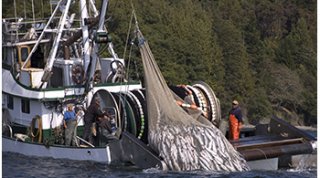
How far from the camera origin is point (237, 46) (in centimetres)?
9219

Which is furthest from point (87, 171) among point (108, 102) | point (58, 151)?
point (108, 102)

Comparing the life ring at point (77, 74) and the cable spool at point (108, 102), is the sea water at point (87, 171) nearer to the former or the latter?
the cable spool at point (108, 102)

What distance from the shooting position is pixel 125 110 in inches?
1425

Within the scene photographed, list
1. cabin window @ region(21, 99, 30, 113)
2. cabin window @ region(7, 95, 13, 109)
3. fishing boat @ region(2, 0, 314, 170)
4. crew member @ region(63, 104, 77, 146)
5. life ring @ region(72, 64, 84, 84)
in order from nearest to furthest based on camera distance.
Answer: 1. fishing boat @ region(2, 0, 314, 170)
2. crew member @ region(63, 104, 77, 146)
3. life ring @ region(72, 64, 84, 84)
4. cabin window @ region(21, 99, 30, 113)
5. cabin window @ region(7, 95, 13, 109)

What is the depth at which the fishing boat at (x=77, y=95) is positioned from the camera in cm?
3519

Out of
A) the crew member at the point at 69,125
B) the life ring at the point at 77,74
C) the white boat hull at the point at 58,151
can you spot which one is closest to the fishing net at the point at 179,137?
the white boat hull at the point at 58,151

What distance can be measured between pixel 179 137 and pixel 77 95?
567 centimetres

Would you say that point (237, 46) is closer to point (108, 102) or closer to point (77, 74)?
point (77, 74)

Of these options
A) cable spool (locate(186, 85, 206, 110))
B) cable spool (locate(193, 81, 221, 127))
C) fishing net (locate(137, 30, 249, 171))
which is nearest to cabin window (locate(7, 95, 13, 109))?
cable spool (locate(186, 85, 206, 110))

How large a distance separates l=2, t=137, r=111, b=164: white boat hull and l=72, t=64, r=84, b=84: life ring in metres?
2.38

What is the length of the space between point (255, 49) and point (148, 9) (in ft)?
48.4

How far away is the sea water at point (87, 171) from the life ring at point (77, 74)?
2782mm

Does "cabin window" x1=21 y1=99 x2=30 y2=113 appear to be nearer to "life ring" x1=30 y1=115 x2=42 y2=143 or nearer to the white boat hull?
"life ring" x1=30 y1=115 x2=42 y2=143

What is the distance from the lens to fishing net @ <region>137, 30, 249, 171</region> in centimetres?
3359
